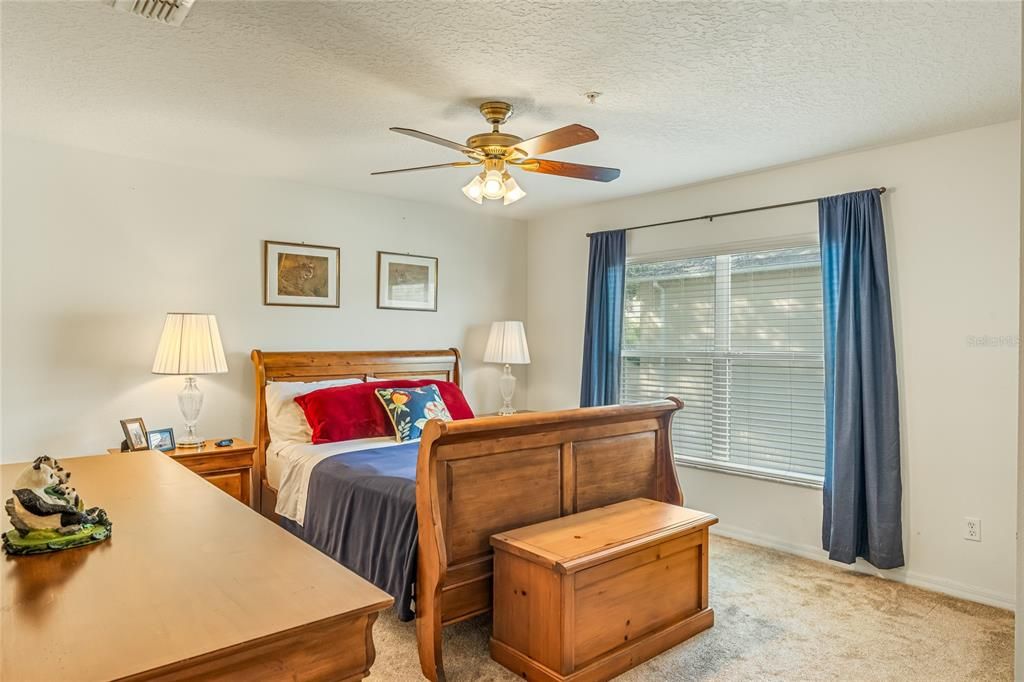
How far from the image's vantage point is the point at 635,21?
7.02 feet

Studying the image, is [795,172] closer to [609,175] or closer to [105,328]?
[609,175]

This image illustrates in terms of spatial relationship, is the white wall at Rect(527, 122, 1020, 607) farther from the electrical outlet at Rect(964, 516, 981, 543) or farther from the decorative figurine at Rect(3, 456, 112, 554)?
the decorative figurine at Rect(3, 456, 112, 554)

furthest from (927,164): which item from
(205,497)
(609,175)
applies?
(205,497)

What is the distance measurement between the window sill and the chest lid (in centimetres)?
135

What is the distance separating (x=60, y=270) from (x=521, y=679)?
327 cm

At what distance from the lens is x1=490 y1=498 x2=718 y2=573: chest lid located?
7.68ft

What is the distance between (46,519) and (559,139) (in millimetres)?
2098

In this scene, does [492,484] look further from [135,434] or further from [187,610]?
[135,434]

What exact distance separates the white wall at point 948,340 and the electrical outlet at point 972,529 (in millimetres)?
26

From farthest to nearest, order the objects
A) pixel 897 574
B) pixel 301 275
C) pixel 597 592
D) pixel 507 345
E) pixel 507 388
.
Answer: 1. pixel 507 388
2. pixel 507 345
3. pixel 301 275
4. pixel 897 574
5. pixel 597 592

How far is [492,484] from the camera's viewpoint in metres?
2.65

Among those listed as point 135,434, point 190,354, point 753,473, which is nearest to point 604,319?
point 753,473

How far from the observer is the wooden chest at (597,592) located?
91.2 inches

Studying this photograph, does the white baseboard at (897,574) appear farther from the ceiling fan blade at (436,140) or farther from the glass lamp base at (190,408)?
the glass lamp base at (190,408)
